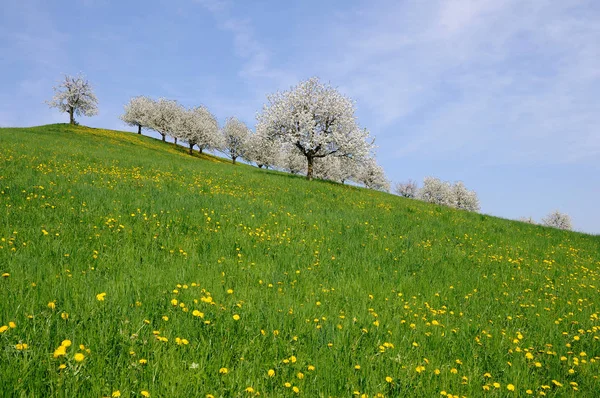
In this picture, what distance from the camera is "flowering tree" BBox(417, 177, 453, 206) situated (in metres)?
114

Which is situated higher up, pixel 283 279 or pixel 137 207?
pixel 137 207

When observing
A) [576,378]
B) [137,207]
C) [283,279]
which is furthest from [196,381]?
[137,207]

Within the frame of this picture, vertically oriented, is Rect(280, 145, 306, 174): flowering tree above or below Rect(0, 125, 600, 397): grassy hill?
above

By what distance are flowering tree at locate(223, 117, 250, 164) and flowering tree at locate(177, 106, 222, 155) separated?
445 centimetres

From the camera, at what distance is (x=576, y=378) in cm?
471

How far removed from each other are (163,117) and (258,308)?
3445 inches

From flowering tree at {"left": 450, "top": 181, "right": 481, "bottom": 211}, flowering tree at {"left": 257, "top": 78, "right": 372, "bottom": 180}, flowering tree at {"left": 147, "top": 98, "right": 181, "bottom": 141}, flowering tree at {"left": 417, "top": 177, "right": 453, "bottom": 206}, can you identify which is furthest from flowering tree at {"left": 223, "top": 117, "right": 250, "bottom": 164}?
flowering tree at {"left": 450, "top": 181, "right": 481, "bottom": 211}

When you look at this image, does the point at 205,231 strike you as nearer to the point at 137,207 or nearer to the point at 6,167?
the point at 137,207

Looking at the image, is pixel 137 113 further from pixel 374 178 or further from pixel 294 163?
pixel 374 178

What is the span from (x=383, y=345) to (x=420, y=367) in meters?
0.68

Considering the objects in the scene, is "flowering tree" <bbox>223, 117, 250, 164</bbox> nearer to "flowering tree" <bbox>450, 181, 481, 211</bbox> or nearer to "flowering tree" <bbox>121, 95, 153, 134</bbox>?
"flowering tree" <bbox>121, 95, 153, 134</bbox>

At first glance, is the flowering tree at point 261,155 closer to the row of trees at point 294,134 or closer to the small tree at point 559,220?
the row of trees at point 294,134

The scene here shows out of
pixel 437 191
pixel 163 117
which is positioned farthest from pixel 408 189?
pixel 163 117

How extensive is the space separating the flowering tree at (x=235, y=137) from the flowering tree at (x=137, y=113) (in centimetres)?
2001
